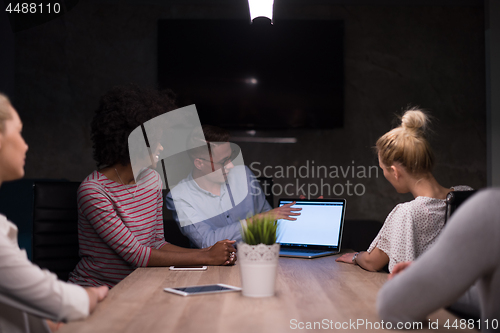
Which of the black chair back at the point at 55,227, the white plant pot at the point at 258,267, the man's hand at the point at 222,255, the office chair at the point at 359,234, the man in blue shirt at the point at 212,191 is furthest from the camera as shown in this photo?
the office chair at the point at 359,234

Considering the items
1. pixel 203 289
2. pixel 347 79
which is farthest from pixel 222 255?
pixel 347 79

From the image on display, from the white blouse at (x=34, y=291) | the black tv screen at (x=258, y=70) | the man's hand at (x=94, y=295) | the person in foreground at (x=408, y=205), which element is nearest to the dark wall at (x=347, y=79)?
the black tv screen at (x=258, y=70)

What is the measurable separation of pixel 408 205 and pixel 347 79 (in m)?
2.65

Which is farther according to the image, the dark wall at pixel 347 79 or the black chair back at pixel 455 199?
the dark wall at pixel 347 79

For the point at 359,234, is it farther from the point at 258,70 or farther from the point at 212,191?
the point at 258,70

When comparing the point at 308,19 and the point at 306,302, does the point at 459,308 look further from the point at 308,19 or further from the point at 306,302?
the point at 308,19

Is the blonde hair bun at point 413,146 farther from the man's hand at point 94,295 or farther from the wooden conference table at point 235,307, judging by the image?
the man's hand at point 94,295

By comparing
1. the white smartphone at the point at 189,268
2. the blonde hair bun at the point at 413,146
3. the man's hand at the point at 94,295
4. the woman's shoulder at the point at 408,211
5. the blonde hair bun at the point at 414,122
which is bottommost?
the white smartphone at the point at 189,268

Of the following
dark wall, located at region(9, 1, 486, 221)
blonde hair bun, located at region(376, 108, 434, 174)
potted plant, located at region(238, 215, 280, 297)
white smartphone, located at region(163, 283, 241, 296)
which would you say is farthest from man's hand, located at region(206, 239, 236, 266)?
dark wall, located at region(9, 1, 486, 221)

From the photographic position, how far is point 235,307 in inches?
35.6

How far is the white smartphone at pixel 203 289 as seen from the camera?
1022 millimetres

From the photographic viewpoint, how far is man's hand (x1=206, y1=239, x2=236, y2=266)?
57.2 inches

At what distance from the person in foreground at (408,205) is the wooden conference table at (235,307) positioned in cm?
11

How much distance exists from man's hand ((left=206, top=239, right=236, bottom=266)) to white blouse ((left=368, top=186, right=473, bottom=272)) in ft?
1.72
